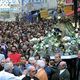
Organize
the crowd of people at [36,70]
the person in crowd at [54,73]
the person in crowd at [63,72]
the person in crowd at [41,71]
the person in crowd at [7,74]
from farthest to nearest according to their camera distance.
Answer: the person in crowd at [54,73] < the person in crowd at [63,72] < the person in crowd at [41,71] < the crowd of people at [36,70] < the person in crowd at [7,74]

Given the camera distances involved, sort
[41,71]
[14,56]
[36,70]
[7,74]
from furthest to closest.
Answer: [14,56] < [36,70] < [41,71] < [7,74]

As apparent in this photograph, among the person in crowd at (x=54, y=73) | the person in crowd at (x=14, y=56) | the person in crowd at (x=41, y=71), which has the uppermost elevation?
the person in crowd at (x=41, y=71)

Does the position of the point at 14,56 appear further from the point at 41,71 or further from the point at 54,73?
the point at 41,71

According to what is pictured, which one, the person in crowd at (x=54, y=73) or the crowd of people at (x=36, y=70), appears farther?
the person in crowd at (x=54, y=73)

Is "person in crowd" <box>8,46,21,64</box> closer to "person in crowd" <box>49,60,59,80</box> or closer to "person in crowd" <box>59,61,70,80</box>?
"person in crowd" <box>49,60,59,80</box>

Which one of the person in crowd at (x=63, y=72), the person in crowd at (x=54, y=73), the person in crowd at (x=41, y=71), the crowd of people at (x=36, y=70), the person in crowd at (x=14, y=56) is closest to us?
the crowd of people at (x=36, y=70)

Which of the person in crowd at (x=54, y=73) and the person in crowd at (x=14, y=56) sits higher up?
the person in crowd at (x=54, y=73)

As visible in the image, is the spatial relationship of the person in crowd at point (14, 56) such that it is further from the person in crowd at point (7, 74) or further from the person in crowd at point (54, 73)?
the person in crowd at point (7, 74)

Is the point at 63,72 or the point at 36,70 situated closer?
the point at 36,70

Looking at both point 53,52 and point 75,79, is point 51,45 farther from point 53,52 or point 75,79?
point 75,79

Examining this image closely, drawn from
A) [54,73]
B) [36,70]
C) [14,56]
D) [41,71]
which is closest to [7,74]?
[41,71]

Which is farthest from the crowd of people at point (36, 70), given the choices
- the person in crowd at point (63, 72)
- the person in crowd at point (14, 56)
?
the person in crowd at point (14, 56)

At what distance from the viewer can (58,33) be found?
22875mm

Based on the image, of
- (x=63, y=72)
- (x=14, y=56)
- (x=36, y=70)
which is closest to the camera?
(x=36, y=70)
